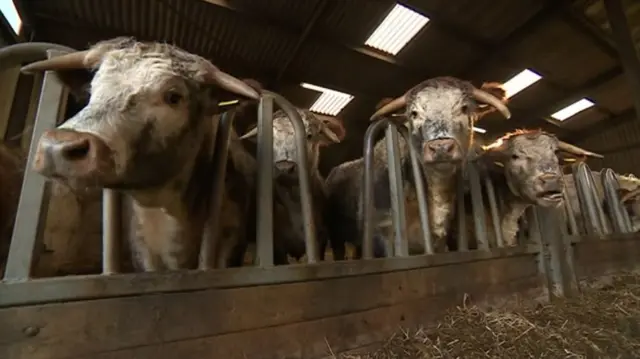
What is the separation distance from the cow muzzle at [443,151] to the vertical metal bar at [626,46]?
577cm

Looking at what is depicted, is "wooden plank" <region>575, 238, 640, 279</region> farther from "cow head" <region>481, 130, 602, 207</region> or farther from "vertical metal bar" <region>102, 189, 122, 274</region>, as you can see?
"vertical metal bar" <region>102, 189, 122, 274</region>

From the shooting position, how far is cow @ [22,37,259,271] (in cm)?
110

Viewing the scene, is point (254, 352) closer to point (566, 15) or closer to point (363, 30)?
point (363, 30)

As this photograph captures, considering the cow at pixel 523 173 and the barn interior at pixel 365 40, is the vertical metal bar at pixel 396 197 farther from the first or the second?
the barn interior at pixel 365 40

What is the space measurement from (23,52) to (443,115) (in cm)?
247

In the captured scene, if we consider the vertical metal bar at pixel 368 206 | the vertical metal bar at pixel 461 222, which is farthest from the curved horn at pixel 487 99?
the vertical metal bar at pixel 368 206

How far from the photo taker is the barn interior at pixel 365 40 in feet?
16.2

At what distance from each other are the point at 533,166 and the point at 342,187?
1835mm

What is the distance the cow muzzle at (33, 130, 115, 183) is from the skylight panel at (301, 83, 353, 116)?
21.5ft

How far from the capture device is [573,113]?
11.4m

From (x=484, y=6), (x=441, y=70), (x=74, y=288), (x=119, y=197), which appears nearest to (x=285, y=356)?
(x=74, y=288)

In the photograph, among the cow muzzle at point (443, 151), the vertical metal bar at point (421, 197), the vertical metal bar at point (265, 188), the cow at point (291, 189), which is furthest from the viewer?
the cow at point (291, 189)

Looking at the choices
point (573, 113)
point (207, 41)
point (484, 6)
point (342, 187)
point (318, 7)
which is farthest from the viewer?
point (573, 113)

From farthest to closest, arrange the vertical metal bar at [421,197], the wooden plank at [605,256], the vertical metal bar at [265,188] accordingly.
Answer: the wooden plank at [605,256]
the vertical metal bar at [421,197]
the vertical metal bar at [265,188]
